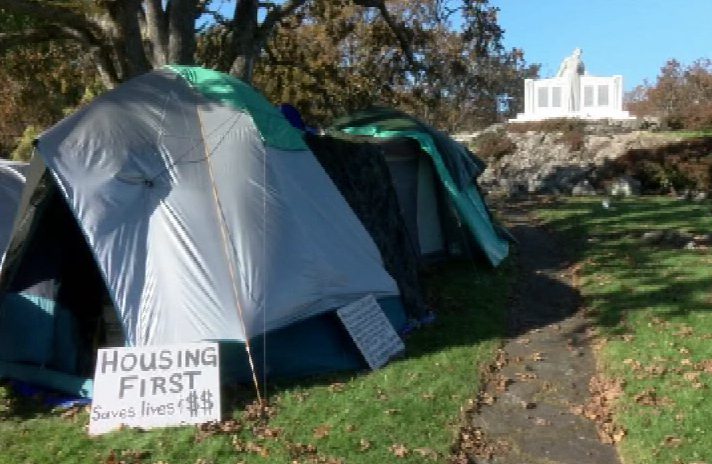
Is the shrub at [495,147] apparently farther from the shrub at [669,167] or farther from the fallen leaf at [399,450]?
the fallen leaf at [399,450]

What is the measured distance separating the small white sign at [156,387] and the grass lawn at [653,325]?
282 cm

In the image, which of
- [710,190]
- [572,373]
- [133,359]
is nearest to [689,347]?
[572,373]

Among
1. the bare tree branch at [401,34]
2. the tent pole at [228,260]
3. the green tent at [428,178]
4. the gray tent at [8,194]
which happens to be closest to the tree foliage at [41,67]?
the gray tent at [8,194]

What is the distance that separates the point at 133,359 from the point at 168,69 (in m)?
2.86

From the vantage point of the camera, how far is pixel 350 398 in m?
6.98

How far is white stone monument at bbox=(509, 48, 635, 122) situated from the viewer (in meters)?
33.6

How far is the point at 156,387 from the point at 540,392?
9.69 ft

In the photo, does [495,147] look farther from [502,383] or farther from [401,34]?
[502,383]

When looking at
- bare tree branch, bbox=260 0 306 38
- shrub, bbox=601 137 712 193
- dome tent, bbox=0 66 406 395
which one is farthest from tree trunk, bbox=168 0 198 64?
shrub, bbox=601 137 712 193

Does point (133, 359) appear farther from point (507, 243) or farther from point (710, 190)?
point (710, 190)

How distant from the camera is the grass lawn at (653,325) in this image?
20.9ft

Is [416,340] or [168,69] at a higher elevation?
[168,69]

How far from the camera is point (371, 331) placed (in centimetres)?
800

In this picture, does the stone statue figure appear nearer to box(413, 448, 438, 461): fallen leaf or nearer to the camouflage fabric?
the camouflage fabric
